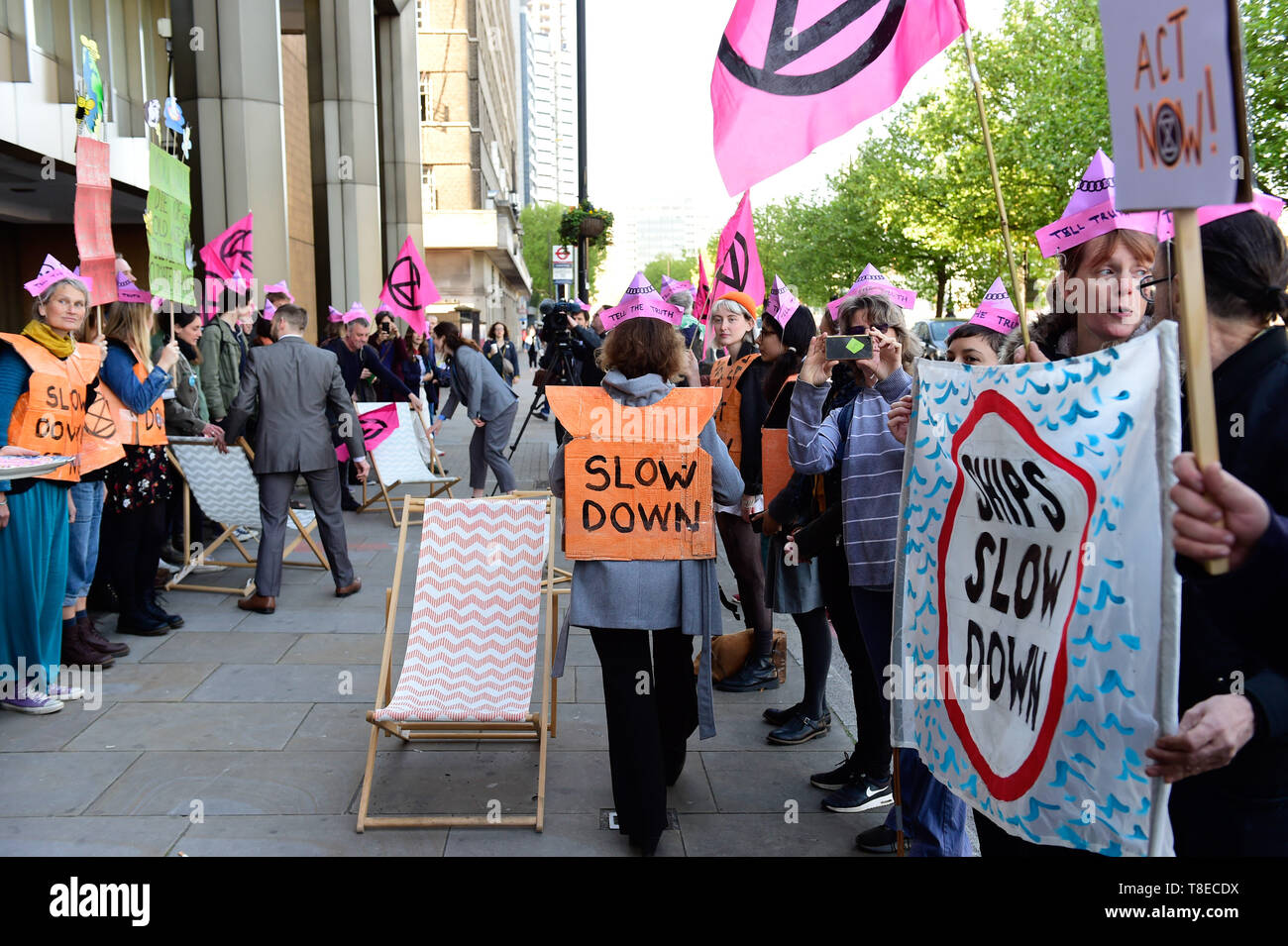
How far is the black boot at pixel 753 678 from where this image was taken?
18.2 ft

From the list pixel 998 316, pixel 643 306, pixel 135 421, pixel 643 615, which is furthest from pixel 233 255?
pixel 998 316

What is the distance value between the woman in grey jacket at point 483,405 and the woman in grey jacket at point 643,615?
5927 millimetres

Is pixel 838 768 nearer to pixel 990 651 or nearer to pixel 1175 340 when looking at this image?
pixel 990 651

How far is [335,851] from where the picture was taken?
12.2ft

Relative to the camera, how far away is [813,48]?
348cm

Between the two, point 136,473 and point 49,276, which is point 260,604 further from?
point 49,276

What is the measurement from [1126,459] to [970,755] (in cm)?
92

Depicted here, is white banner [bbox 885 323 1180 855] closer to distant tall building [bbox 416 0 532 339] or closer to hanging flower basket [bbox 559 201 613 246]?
hanging flower basket [bbox 559 201 613 246]

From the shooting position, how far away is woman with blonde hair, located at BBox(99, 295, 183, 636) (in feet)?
20.2

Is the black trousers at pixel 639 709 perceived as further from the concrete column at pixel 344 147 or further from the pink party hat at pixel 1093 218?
the concrete column at pixel 344 147

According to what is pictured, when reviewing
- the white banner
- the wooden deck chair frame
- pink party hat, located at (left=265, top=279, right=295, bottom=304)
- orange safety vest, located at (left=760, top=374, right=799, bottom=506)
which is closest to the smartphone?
the white banner

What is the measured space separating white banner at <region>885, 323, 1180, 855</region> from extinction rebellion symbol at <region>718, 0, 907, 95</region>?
Result: 1.20 metres

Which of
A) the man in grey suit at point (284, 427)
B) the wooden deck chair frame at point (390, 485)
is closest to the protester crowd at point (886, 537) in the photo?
the man in grey suit at point (284, 427)

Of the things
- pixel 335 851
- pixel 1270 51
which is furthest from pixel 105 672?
pixel 1270 51
